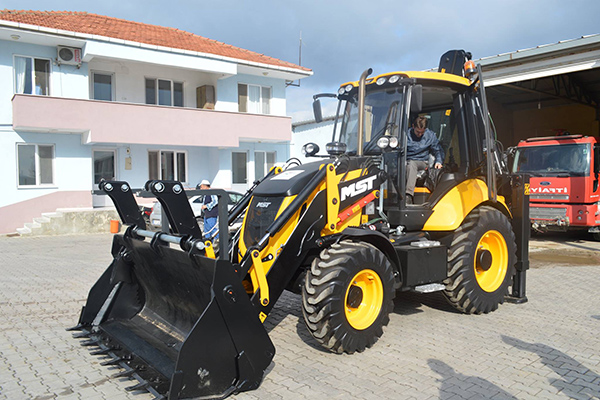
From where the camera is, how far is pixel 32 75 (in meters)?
17.2

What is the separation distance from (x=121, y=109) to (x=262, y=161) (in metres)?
7.13

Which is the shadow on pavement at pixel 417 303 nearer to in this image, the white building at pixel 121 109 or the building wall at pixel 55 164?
the white building at pixel 121 109

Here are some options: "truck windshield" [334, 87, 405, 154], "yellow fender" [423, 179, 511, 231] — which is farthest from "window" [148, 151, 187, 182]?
"yellow fender" [423, 179, 511, 231]

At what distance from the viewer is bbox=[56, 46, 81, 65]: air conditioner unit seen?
17.3 m

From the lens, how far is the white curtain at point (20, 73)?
16.9 metres

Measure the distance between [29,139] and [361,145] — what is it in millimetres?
15112

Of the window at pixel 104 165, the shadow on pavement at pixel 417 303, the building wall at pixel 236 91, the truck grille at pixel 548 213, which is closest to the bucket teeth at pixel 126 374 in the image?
the shadow on pavement at pixel 417 303

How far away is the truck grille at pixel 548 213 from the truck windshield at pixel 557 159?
0.96m

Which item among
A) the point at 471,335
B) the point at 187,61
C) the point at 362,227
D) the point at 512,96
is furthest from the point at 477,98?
the point at 512,96

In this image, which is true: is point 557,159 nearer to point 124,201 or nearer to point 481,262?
point 481,262

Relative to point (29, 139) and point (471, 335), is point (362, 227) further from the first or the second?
point (29, 139)

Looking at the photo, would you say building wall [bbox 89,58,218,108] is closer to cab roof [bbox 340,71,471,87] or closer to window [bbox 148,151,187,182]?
window [bbox 148,151,187,182]

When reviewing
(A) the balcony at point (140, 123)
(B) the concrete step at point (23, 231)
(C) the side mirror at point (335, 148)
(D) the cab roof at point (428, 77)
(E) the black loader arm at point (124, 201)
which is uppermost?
(A) the balcony at point (140, 123)

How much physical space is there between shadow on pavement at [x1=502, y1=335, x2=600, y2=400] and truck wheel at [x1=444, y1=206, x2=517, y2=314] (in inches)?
33.4
